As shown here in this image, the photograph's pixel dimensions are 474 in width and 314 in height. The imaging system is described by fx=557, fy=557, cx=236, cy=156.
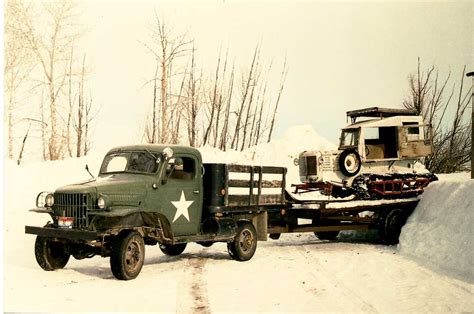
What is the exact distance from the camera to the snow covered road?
7652 mm

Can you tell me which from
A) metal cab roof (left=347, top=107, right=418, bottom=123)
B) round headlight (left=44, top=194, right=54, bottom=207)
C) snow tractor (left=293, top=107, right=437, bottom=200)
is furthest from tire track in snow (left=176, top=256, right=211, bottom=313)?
metal cab roof (left=347, top=107, right=418, bottom=123)

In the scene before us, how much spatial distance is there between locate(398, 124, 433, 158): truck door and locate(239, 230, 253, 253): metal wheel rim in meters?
7.39

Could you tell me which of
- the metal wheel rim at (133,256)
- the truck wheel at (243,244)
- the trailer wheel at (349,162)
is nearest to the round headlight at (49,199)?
the metal wheel rim at (133,256)

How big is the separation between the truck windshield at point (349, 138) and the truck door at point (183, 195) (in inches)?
317

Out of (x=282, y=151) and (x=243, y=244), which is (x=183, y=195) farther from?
(x=282, y=151)

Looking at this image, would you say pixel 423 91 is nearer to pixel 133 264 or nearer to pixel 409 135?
pixel 409 135

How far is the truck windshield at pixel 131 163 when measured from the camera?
10.6 metres

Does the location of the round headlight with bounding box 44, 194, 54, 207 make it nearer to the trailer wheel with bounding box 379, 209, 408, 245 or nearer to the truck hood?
the truck hood

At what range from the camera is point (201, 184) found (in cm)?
1135

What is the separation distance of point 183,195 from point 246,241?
2.08 m

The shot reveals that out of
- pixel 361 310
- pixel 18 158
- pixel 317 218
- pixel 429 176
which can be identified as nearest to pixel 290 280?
pixel 361 310

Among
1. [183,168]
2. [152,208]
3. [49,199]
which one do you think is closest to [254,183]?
[183,168]

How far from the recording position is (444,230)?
12.3 meters

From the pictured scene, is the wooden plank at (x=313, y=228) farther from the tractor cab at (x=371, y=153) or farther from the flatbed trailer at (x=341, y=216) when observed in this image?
the tractor cab at (x=371, y=153)
